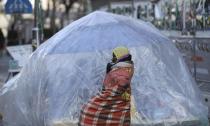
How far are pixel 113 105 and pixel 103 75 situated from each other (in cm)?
246

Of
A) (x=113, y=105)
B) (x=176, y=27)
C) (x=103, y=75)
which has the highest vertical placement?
(x=113, y=105)

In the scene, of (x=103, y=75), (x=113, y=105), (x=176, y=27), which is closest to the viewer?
(x=113, y=105)

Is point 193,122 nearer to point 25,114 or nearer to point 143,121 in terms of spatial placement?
point 143,121

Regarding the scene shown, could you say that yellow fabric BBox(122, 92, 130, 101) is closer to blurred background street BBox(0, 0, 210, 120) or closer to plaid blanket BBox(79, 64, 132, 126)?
plaid blanket BBox(79, 64, 132, 126)

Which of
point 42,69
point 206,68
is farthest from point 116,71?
point 206,68

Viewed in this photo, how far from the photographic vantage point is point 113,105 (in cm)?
650

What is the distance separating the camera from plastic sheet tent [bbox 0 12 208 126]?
28.9 feet

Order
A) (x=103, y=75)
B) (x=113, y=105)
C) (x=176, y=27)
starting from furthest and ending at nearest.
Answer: (x=176, y=27), (x=103, y=75), (x=113, y=105)

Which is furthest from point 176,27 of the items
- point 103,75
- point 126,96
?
point 126,96

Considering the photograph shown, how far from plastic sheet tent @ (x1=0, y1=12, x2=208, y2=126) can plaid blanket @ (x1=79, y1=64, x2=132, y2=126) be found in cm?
194

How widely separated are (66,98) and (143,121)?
3.64 feet

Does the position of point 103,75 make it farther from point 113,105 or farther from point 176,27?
point 176,27

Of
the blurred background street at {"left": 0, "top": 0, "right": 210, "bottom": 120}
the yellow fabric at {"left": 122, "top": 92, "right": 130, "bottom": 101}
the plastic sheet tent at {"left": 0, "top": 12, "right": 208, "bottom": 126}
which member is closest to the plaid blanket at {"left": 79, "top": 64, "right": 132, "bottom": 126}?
the yellow fabric at {"left": 122, "top": 92, "right": 130, "bottom": 101}

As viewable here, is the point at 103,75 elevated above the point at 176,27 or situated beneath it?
elevated above
